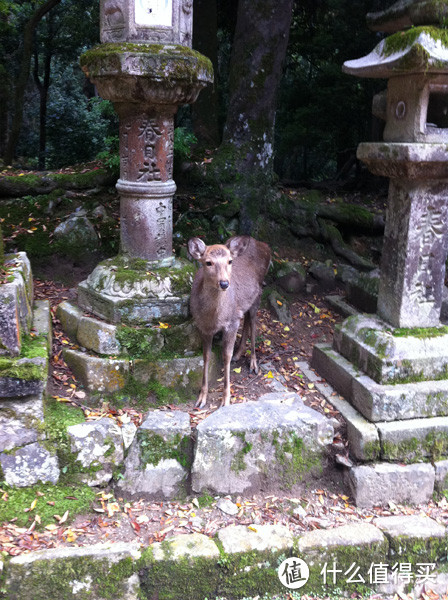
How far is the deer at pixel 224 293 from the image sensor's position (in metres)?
4.36

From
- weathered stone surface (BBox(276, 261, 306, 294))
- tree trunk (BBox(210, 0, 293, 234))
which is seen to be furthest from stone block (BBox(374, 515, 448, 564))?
tree trunk (BBox(210, 0, 293, 234))

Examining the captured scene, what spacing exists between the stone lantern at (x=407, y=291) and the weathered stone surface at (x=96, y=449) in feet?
6.27

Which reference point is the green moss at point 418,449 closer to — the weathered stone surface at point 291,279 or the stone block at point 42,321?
the stone block at point 42,321

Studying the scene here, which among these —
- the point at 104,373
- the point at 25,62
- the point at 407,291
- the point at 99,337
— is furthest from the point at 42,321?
the point at 25,62

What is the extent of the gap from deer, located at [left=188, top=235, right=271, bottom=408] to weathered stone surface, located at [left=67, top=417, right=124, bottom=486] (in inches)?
34.6

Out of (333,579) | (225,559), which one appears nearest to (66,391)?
(225,559)

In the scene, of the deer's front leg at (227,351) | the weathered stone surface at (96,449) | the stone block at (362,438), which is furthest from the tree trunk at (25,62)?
the stone block at (362,438)

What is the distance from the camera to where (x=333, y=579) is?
12.6 feet

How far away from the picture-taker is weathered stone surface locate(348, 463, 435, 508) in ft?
13.9

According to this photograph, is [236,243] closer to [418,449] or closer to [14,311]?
[14,311]

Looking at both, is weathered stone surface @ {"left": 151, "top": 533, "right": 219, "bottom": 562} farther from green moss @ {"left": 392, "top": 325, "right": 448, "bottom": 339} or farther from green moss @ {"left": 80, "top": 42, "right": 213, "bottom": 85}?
green moss @ {"left": 80, "top": 42, "right": 213, "bottom": 85}

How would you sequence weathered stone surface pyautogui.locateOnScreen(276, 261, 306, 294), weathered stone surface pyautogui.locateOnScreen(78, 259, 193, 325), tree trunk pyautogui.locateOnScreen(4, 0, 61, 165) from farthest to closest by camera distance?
tree trunk pyautogui.locateOnScreen(4, 0, 61, 165), weathered stone surface pyautogui.locateOnScreen(276, 261, 306, 294), weathered stone surface pyautogui.locateOnScreen(78, 259, 193, 325)

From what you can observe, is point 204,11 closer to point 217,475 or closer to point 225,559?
point 217,475

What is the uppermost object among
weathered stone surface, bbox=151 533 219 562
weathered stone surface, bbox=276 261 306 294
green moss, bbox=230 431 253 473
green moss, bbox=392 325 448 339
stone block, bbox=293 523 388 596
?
green moss, bbox=392 325 448 339
